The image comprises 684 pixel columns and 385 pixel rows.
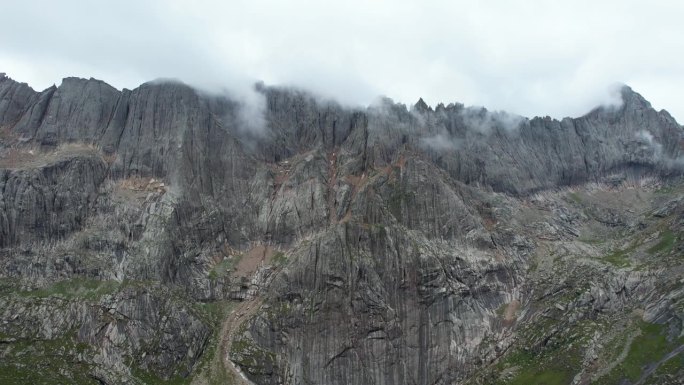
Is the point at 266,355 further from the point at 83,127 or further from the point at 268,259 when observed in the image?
the point at 83,127

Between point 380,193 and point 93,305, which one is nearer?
point 93,305

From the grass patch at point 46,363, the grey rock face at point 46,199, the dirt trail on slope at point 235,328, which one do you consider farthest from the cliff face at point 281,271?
the dirt trail on slope at point 235,328

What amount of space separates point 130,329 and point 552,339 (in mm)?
113494

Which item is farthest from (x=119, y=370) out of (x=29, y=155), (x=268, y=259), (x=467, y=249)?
(x=467, y=249)

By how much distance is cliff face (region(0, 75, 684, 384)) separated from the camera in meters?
150

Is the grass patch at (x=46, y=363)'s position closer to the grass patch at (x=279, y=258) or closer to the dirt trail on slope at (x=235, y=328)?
the dirt trail on slope at (x=235, y=328)

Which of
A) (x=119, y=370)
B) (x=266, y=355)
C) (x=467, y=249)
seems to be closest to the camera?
(x=119, y=370)

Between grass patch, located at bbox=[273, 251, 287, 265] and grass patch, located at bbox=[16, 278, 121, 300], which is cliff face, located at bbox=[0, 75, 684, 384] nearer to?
grass patch, located at bbox=[16, 278, 121, 300]

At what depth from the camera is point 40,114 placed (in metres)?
193

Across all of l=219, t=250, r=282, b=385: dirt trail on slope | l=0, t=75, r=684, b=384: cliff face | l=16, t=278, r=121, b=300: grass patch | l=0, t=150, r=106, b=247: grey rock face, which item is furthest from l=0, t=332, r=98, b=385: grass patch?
l=0, t=150, r=106, b=247: grey rock face

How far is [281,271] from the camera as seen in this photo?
173375 mm

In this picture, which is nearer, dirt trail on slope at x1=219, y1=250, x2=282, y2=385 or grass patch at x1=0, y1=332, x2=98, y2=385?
grass patch at x1=0, y1=332, x2=98, y2=385

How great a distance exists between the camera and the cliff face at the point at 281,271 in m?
150

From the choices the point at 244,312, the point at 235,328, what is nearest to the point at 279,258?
the point at 244,312
